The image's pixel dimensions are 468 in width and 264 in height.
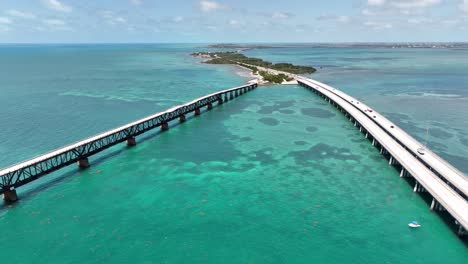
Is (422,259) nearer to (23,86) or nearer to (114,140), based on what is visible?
(114,140)

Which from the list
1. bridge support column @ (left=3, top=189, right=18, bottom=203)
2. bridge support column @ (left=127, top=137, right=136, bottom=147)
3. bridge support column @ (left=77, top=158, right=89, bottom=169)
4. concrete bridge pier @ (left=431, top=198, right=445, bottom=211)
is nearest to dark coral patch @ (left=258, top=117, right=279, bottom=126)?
bridge support column @ (left=127, top=137, right=136, bottom=147)

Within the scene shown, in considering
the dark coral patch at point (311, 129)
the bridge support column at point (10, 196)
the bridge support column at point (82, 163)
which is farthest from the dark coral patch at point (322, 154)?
the bridge support column at point (10, 196)

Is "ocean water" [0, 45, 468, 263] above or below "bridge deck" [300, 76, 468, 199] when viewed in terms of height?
below

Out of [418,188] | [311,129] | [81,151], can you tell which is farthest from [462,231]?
[81,151]

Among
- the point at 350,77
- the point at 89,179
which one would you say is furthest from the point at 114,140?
the point at 350,77

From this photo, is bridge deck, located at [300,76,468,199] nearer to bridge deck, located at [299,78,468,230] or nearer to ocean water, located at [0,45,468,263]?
bridge deck, located at [299,78,468,230]

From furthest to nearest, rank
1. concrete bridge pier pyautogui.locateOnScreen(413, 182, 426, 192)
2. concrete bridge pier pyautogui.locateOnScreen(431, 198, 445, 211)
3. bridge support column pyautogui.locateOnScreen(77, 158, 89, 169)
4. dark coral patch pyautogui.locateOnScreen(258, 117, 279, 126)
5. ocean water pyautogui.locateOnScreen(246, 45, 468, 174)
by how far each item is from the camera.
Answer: dark coral patch pyautogui.locateOnScreen(258, 117, 279, 126) < ocean water pyautogui.locateOnScreen(246, 45, 468, 174) < bridge support column pyautogui.locateOnScreen(77, 158, 89, 169) < concrete bridge pier pyautogui.locateOnScreen(413, 182, 426, 192) < concrete bridge pier pyautogui.locateOnScreen(431, 198, 445, 211)

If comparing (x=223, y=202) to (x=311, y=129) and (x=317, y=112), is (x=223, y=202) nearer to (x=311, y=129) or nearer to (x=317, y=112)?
(x=311, y=129)
